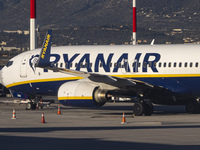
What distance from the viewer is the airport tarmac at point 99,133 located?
62.6ft

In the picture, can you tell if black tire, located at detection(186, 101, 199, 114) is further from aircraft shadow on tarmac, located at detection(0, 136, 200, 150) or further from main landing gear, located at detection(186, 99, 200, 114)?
aircraft shadow on tarmac, located at detection(0, 136, 200, 150)

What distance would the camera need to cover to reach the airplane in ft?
99.9

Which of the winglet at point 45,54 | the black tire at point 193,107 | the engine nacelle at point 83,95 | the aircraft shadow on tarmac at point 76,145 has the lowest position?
the aircraft shadow on tarmac at point 76,145

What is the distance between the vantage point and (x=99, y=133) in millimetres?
22484

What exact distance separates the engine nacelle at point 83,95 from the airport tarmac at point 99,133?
1132 mm

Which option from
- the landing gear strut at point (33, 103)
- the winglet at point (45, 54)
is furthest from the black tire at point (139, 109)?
the landing gear strut at point (33, 103)

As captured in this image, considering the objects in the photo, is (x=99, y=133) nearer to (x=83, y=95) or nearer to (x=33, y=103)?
(x=83, y=95)

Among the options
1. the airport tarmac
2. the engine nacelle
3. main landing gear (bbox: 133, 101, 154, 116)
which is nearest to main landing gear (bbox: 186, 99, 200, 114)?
main landing gear (bbox: 133, 101, 154, 116)

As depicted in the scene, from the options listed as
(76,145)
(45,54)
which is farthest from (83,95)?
(76,145)

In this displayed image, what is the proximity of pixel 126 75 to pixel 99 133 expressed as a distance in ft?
33.8

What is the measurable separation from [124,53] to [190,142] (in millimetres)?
13773

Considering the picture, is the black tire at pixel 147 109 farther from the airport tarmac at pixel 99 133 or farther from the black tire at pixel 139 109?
the airport tarmac at pixel 99 133

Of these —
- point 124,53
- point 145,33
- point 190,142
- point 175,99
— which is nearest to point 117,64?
point 124,53

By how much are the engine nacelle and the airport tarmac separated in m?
1.13
